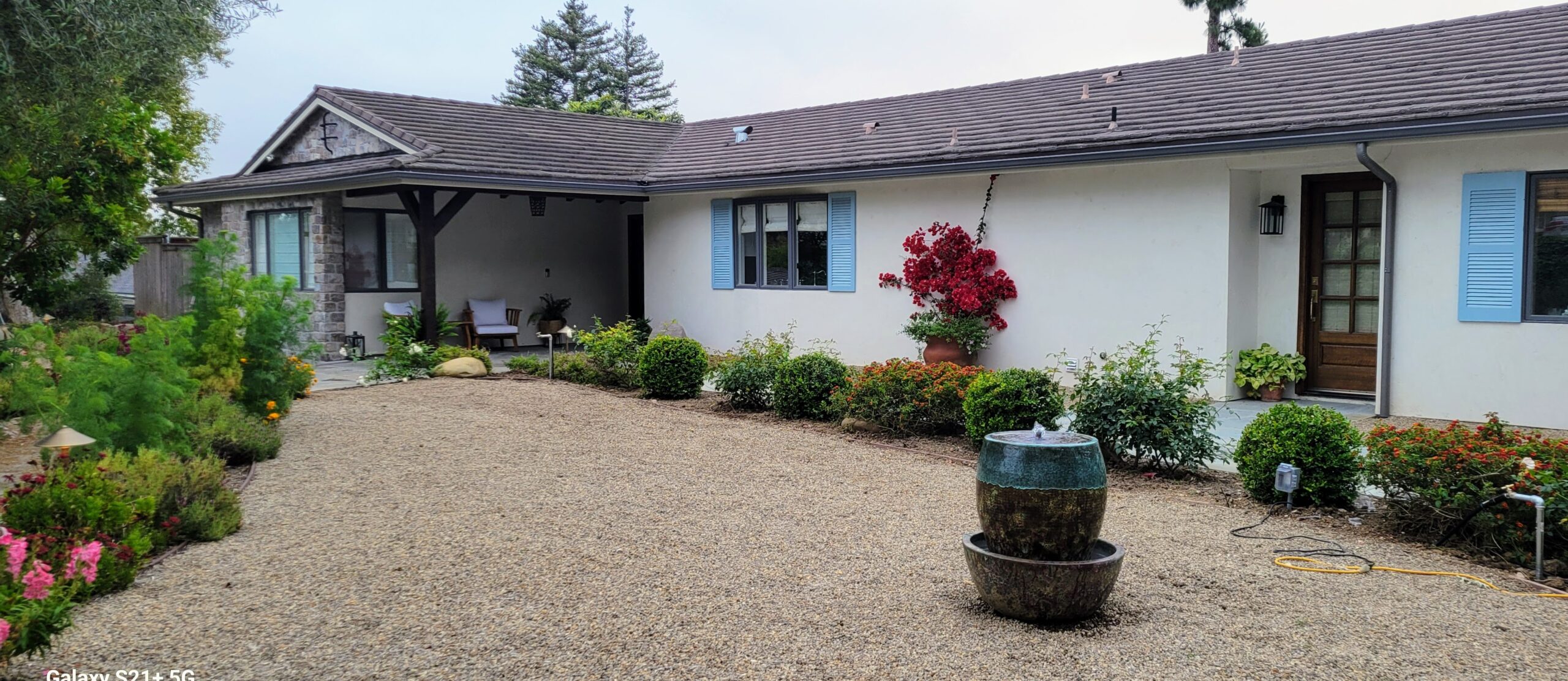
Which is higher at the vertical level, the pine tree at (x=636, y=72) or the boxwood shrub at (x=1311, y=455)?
the pine tree at (x=636, y=72)

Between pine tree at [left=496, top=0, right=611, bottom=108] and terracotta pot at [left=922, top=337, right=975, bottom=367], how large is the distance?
3500cm

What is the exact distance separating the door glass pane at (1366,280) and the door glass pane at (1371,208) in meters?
0.42

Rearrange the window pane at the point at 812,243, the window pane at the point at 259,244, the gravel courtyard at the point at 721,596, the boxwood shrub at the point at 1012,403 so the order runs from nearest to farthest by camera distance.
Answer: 1. the gravel courtyard at the point at 721,596
2. the boxwood shrub at the point at 1012,403
3. the window pane at the point at 812,243
4. the window pane at the point at 259,244

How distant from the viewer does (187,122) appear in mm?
27484

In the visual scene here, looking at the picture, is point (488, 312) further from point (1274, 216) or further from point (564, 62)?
point (564, 62)

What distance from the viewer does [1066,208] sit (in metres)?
11.5

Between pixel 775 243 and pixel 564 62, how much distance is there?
33328 mm

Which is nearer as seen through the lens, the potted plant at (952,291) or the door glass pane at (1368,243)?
the door glass pane at (1368,243)

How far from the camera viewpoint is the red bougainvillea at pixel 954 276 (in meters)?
12.0

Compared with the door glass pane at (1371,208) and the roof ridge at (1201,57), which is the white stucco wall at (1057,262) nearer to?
the door glass pane at (1371,208)

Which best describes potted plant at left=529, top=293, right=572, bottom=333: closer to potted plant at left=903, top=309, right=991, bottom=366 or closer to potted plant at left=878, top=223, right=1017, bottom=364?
potted plant at left=878, top=223, right=1017, bottom=364

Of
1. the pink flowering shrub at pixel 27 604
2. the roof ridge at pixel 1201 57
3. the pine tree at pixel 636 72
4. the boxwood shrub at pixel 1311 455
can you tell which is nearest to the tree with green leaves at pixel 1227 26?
the roof ridge at pixel 1201 57

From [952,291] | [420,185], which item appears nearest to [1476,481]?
[952,291]

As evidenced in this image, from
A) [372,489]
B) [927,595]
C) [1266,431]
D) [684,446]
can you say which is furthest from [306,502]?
[1266,431]
